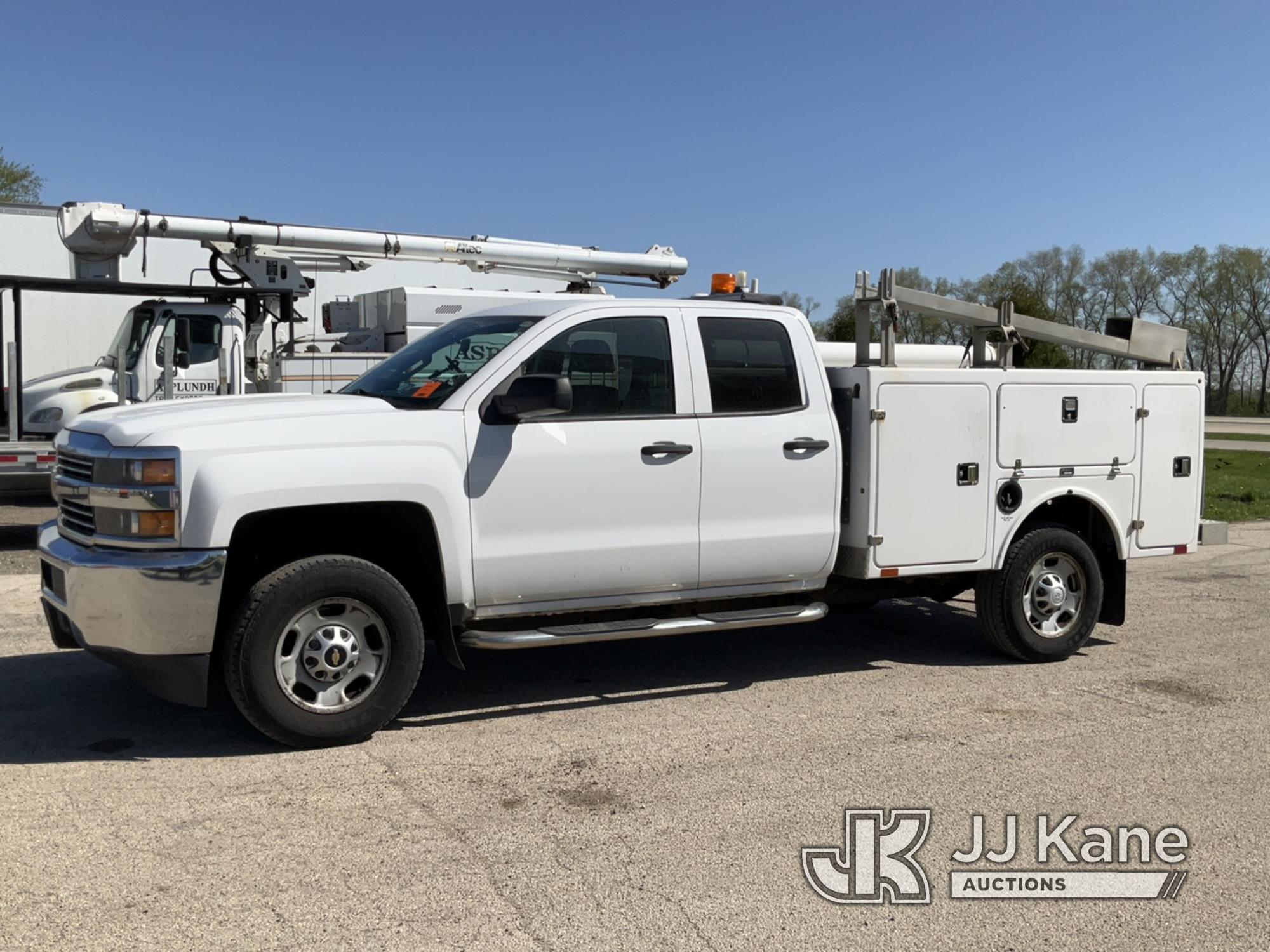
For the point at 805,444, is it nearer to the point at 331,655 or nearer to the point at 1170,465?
the point at 331,655

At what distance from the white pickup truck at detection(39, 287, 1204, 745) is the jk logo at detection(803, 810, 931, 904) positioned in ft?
5.75

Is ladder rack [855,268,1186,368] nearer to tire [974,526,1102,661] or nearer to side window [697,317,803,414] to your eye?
side window [697,317,803,414]

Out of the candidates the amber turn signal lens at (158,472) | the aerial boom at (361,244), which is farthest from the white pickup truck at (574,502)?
the aerial boom at (361,244)

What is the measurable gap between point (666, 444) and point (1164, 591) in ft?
19.2

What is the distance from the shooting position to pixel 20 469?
11992 mm

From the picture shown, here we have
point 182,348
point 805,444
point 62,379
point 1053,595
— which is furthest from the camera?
point 182,348

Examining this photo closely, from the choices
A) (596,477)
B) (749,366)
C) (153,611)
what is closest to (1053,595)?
(749,366)

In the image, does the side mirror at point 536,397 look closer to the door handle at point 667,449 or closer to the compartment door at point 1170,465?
the door handle at point 667,449

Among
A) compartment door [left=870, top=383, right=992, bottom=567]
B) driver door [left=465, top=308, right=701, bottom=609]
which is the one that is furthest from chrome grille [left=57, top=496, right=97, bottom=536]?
compartment door [left=870, top=383, right=992, bottom=567]

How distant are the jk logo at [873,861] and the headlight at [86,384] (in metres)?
11.8

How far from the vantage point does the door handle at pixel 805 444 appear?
6.54 meters

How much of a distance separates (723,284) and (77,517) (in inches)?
150

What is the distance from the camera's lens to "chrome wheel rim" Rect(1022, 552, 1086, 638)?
751cm

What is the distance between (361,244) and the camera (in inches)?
580
